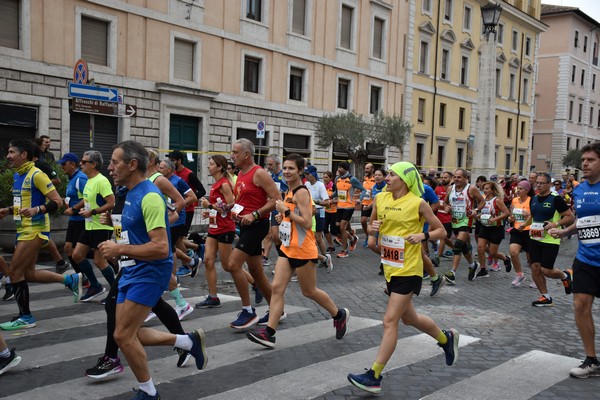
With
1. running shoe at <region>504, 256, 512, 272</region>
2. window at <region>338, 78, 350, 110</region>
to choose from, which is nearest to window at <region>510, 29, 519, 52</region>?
window at <region>338, 78, 350, 110</region>

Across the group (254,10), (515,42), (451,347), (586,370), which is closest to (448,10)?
(515,42)

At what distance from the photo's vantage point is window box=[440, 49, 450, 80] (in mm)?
40463

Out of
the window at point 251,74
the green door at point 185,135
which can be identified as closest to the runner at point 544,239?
the green door at point 185,135

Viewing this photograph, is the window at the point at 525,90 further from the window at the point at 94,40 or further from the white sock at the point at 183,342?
the white sock at the point at 183,342

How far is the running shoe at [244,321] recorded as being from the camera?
646cm

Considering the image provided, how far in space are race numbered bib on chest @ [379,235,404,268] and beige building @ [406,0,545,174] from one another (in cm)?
2883

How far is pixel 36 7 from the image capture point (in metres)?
19.0

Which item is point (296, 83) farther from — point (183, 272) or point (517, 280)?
point (517, 280)

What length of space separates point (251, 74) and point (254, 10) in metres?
2.75

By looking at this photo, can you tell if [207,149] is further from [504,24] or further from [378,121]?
[504,24]

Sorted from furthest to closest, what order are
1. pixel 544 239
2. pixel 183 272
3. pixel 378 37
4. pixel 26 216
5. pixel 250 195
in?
1. pixel 378 37
2. pixel 183 272
3. pixel 544 239
4. pixel 250 195
5. pixel 26 216

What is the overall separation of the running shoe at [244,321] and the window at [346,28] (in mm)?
26546

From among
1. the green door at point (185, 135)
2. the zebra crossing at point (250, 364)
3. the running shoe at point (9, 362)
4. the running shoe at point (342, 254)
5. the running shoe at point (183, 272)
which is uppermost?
the green door at point (185, 135)

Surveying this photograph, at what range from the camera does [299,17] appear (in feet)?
94.5
